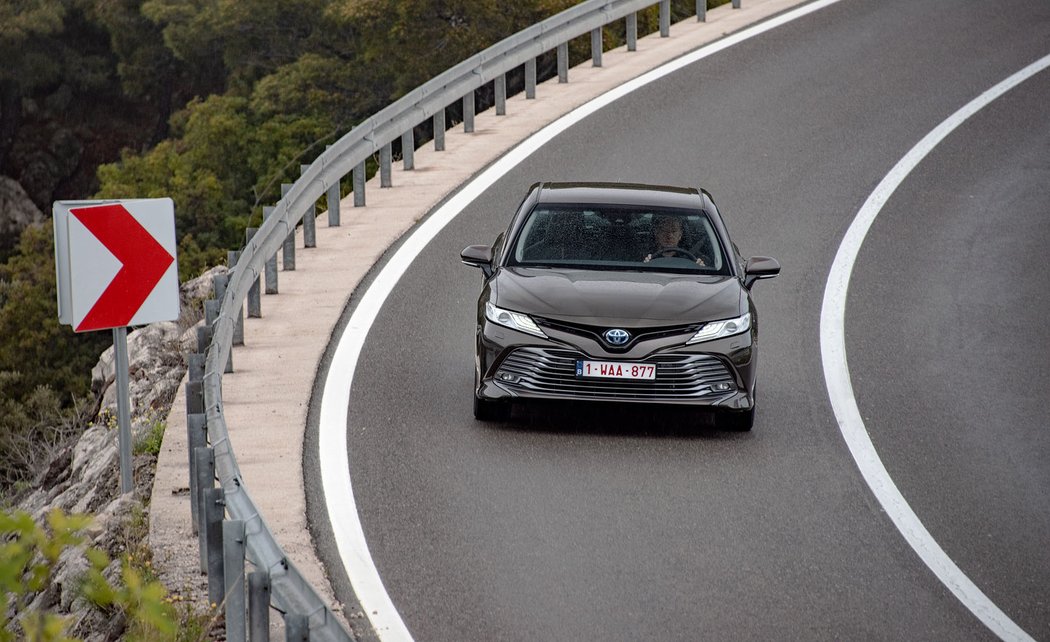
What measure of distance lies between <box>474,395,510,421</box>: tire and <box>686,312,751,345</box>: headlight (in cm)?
142

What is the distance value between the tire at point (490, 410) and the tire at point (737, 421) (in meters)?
1.54

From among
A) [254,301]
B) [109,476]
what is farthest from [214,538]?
[254,301]

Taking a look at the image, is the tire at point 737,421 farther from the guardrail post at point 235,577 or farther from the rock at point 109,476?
the guardrail post at point 235,577

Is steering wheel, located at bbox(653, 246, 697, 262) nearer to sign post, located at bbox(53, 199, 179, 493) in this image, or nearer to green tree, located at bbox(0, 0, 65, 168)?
sign post, located at bbox(53, 199, 179, 493)

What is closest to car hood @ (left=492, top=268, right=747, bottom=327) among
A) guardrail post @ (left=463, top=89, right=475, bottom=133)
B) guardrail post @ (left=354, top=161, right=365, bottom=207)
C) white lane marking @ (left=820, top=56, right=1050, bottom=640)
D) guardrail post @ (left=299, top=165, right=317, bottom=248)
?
white lane marking @ (left=820, top=56, right=1050, bottom=640)

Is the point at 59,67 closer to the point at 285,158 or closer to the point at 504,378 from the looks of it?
the point at 285,158

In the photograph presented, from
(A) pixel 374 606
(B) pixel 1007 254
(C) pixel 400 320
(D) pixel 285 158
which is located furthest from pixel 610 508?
(D) pixel 285 158

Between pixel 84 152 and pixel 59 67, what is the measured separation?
4.01 metres

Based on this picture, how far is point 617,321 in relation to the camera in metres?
10.1

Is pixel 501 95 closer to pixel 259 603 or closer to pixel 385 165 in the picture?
pixel 385 165

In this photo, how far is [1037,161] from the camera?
18.4m

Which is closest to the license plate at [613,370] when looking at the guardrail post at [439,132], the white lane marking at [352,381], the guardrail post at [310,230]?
the white lane marking at [352,381]

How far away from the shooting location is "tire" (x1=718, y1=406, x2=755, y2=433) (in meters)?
10.4

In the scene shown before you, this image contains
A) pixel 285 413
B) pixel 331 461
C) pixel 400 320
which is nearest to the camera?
pixel 331 461
